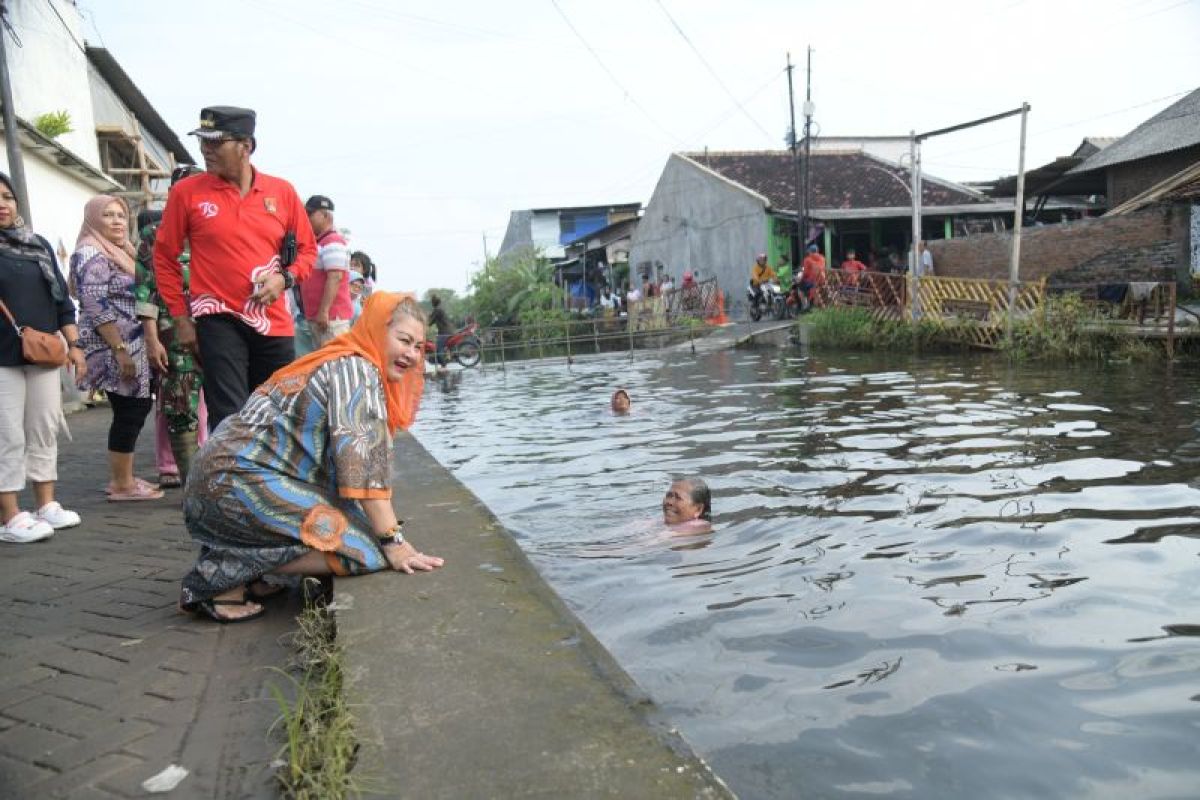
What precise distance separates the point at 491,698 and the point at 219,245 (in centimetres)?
271

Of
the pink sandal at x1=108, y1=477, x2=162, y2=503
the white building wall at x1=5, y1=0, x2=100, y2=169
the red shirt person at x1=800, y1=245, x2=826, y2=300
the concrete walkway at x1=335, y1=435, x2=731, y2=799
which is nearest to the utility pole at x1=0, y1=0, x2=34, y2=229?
the white building wall at x1=5, y1=0, x2=100, y2=169

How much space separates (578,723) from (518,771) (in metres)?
0.24

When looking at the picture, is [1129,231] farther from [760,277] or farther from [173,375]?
[173,375]

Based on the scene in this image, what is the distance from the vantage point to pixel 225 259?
3.89 m

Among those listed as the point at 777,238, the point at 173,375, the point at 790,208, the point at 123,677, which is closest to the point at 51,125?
the point at 173,375

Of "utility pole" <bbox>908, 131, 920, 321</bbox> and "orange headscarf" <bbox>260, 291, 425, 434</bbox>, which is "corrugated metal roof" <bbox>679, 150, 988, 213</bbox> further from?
"orange headscarf" <bbox>260, 291, 425, 434</bbox>

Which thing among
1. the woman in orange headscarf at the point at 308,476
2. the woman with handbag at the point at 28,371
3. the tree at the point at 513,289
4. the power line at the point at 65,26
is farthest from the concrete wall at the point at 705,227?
the woman in orange headscarf at the point at 308,476

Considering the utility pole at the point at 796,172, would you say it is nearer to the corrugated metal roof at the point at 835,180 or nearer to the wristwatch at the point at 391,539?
the corrugated metal roof at the point at 835,180

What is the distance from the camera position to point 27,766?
1993 mm

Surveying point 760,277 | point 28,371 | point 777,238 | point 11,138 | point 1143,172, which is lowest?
point 28,371

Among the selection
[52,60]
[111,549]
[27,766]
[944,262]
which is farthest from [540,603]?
[944,262]

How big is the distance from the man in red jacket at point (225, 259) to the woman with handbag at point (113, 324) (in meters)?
0.76

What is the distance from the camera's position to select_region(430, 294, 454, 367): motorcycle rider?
2005 centimetres

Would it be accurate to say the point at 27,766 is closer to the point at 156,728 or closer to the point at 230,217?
the point at 156,728
